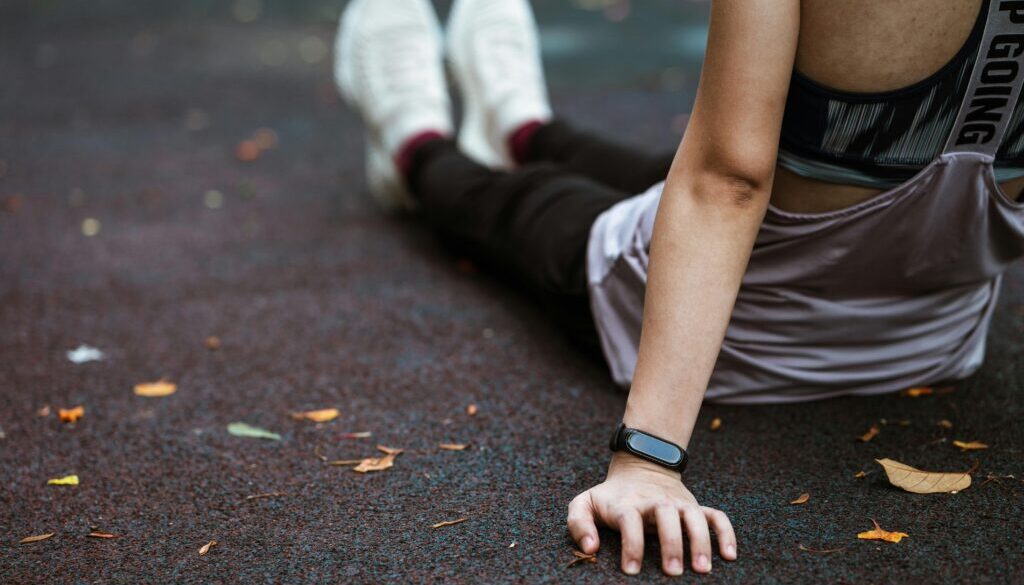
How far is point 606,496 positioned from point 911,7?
0.73 metres

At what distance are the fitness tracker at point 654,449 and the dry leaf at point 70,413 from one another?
41.0 inches

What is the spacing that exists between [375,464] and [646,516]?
52 cm

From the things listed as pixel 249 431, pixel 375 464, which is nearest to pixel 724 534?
pixel 375 464

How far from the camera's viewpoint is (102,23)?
6.37 meters

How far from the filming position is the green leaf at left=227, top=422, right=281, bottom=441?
5.74 feet

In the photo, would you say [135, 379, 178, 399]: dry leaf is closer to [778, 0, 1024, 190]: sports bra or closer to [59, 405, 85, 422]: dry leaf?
[59, 405, 85, 422]: dry leaf

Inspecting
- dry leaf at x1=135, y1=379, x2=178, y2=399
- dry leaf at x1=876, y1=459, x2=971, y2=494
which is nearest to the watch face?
dry leaf at x1=876, y1=459, x2=971, y2=494

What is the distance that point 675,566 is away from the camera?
1247 millimetres

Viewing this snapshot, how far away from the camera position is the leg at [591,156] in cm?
238

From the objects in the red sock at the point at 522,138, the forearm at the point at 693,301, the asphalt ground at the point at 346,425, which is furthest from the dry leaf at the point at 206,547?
the red sock at the point at 522,138

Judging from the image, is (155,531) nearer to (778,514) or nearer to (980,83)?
(778,514)

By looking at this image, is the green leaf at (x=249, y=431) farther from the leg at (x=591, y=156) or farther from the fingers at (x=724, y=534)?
the leg at (x=591, y=156)

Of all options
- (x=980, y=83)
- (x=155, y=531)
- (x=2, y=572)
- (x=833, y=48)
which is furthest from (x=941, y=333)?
(x=2, y=572)

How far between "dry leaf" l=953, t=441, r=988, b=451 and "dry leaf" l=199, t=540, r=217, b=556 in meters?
1.11
